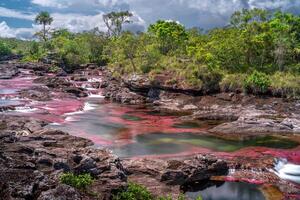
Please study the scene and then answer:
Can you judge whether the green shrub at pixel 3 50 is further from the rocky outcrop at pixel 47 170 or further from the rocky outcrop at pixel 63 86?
the rocky outcrop at pixel 47 170

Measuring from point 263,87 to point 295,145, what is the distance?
19.3 metres

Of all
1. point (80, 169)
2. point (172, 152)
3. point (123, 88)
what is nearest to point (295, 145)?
point (172, 152)

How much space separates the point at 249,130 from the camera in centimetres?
4472

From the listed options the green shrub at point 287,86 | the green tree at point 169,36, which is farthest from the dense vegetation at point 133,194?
the green tree at point 169,36

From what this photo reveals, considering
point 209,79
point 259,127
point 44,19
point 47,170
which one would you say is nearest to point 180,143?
point 259,127

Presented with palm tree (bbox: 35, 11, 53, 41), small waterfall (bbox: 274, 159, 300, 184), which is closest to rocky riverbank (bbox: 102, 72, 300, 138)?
small waterfall (bbox: 274, 159, 300, 184)

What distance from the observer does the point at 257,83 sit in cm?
5903

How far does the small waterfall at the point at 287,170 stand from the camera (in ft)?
102

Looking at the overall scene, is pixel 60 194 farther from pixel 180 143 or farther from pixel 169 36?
pixel 169 36

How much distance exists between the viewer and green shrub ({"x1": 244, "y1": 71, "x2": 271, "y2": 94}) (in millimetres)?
58625

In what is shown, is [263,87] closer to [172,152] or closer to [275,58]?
[275,58]

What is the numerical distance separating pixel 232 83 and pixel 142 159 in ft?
112

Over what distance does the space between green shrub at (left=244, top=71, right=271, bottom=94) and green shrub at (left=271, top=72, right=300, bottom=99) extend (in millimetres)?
1027

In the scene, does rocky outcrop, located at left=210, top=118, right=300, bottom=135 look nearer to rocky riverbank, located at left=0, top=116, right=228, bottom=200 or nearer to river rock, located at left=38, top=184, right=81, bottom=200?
rocky riverbank, located at left=0, top=116, right=228, bottom=200
